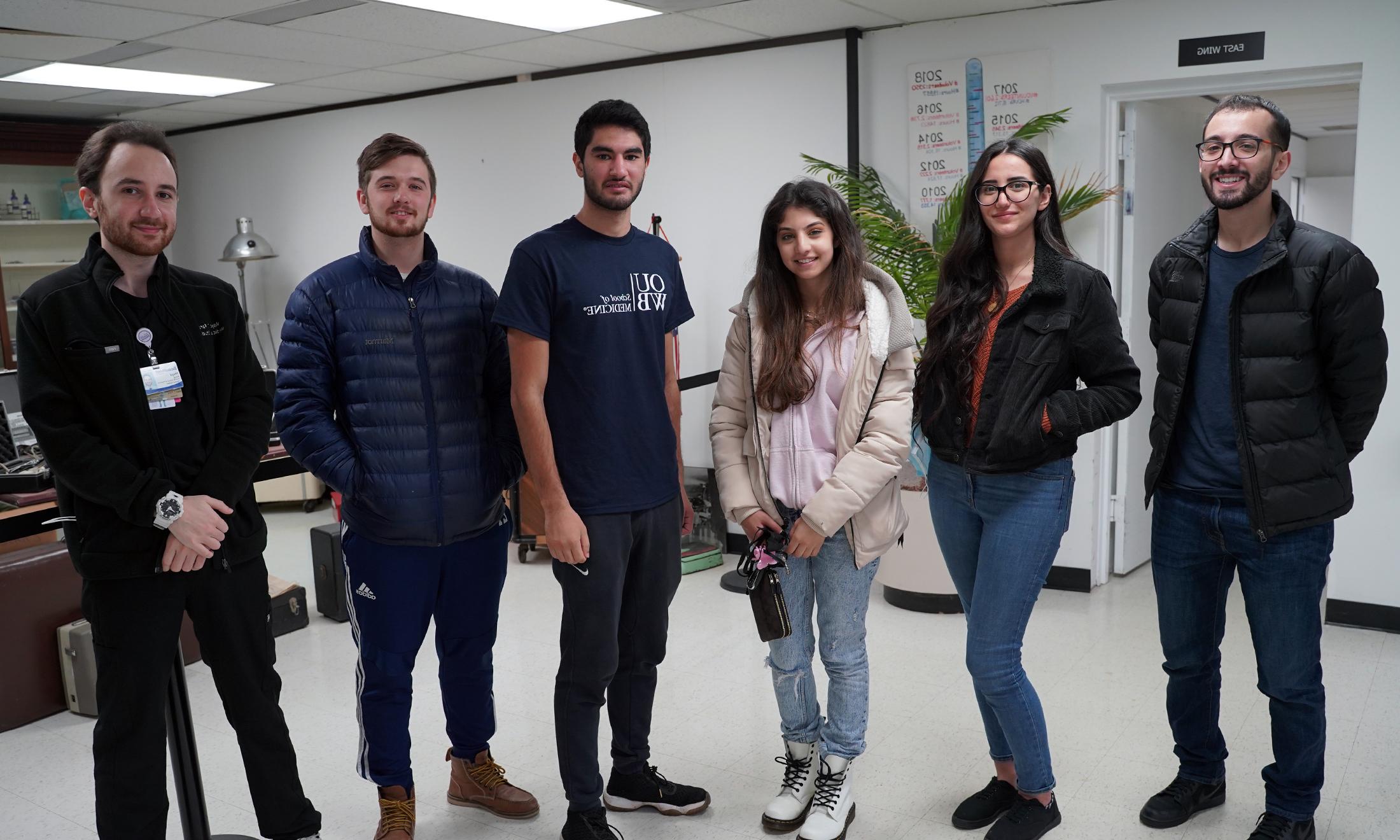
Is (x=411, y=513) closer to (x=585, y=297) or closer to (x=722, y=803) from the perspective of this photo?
(x=585, y=297)

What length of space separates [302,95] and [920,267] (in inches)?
160

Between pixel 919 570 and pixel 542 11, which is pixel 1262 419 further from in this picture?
pixel 542 11

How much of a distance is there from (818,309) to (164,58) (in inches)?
166

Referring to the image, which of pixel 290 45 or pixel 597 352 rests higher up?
pixel 290 45

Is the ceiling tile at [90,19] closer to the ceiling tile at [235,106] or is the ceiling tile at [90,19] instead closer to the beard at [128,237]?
the ceiling tile at [235,106]

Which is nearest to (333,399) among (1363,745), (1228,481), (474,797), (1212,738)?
(474,797)

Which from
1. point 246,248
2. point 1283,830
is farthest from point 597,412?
point 246,248

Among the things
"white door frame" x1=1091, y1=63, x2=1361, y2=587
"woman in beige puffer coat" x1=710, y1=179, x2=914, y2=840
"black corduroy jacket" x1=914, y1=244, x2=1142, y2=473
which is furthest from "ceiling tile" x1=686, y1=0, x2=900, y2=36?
"black corduroy jacket" x1=914, y1=244, x2=1142, y2=473

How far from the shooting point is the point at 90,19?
4.31 metres

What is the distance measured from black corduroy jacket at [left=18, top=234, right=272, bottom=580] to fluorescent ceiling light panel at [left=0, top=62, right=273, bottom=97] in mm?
3938

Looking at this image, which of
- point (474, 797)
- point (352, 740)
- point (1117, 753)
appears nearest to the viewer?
point (474, 797)

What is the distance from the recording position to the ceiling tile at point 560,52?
16.6ft

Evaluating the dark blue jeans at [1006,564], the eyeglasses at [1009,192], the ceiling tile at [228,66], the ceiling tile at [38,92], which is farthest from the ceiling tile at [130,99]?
the dark blue jeans at [1006,564]

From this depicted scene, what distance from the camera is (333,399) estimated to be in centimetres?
252
